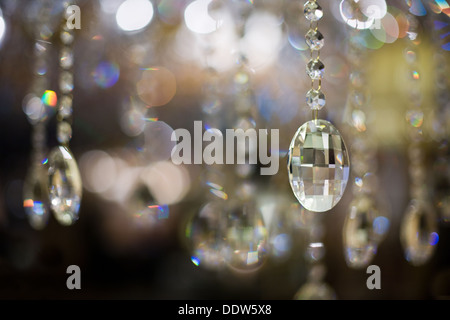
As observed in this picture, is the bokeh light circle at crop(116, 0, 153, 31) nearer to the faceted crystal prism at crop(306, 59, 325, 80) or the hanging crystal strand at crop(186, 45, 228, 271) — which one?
the hanging crystal strand at crop(186, 45, 228, 271)

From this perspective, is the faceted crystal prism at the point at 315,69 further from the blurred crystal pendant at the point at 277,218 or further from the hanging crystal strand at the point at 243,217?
the blurred crystal pendant at the point at 277,218

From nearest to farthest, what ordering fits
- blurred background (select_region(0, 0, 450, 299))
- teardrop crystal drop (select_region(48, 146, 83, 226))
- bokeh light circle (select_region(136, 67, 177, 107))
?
teardrop crystal drop (select_region(48, 146, 83, 226))
blurred background (select_region(0, 0, 450, 299))
bokeh light circle (select_region(136, 67, 177, 107))

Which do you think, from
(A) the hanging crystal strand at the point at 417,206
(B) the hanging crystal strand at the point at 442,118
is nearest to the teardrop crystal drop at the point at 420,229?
(A) the hanging crystal strand at the point at 417,206

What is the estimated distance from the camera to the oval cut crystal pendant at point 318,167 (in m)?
0.29

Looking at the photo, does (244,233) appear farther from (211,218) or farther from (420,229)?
(420,229)

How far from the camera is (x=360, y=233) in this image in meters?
0.47

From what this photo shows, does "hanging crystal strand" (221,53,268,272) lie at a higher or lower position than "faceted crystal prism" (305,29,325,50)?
lower

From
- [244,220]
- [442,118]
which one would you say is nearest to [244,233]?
[244,220]

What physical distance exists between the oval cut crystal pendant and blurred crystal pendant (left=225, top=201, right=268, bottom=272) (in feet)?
0.48

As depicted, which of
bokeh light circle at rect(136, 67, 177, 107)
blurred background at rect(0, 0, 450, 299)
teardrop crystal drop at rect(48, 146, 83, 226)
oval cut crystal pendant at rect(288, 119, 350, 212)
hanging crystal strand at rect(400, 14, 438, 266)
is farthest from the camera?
bokeh light circle at rect(136, 67, 177, 107)

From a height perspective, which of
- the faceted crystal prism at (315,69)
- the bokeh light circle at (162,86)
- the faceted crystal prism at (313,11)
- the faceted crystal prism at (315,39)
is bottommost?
the faceted crystal prism at (315,69)

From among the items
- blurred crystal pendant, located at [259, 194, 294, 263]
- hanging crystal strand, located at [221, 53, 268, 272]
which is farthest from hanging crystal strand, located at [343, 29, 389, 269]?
blurred crystal pendant, located at [259, 194, 294, 263]

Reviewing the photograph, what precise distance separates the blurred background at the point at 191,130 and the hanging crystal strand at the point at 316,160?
0.67ft

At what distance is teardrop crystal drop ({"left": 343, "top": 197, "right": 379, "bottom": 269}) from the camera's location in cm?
46
